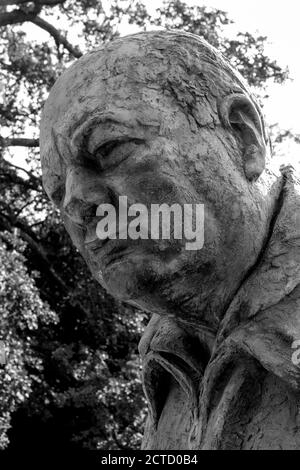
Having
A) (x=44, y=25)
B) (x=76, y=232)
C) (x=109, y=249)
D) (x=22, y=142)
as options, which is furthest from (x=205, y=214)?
(x=44, y=25)

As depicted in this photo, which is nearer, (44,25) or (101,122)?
(101,122)

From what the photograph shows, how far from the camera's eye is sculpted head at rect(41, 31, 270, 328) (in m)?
2.33

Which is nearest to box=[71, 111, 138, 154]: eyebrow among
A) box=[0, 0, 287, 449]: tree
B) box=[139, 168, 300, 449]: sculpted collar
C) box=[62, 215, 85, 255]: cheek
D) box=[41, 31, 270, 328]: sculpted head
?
box=[41, 31, 270, 328]: sculpted head

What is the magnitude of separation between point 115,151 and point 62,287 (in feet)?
34.9

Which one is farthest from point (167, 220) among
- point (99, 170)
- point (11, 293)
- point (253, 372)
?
point (11, 293)

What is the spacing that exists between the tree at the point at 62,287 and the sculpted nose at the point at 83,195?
26.7 ft

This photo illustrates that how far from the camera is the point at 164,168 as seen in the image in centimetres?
232

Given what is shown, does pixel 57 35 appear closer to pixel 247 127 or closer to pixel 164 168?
pixel 247 127

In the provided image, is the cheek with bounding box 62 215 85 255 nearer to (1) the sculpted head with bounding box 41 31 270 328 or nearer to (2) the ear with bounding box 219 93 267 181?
(1) the sculpted head with bounding box 41 31 270 328

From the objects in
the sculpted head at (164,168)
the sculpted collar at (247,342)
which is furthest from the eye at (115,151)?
the sculpted collar at (247,342)

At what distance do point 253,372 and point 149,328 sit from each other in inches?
21.9

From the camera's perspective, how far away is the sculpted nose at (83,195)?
2.36 meters

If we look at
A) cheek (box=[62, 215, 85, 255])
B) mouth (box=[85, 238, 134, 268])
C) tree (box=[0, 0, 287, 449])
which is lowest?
mouth (box=[85, 238, 134, 268])

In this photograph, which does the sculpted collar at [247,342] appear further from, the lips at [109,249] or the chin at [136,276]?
the lips at [109,249]
